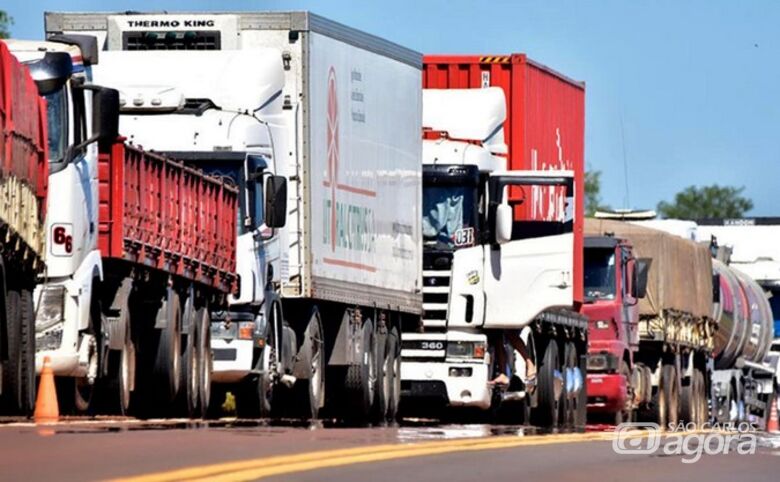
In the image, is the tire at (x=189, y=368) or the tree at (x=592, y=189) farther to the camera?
the tree at (x=592, y=189)

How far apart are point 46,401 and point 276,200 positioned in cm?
559

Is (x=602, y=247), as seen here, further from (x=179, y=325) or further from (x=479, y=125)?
(x=179, y=325)

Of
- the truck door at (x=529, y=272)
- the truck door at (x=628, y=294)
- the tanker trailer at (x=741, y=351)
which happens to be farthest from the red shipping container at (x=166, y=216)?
the tanker trailer at (x=741, y=351)

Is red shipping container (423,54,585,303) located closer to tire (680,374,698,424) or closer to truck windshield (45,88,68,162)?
tire (680,374,698,424)

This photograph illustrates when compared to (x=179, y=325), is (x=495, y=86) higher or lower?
higher

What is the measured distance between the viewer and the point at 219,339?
24.6 m

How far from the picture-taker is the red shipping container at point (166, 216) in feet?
69.6

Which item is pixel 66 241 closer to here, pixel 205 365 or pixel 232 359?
pixel 205 365

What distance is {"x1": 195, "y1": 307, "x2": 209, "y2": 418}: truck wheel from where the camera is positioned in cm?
2353

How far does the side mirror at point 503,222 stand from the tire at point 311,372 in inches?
113

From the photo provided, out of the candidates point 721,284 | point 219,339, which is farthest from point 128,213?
point 721,284

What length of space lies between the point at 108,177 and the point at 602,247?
14.3 m

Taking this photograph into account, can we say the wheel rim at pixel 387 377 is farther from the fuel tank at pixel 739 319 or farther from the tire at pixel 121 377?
the fuel tank at pixel 739 319

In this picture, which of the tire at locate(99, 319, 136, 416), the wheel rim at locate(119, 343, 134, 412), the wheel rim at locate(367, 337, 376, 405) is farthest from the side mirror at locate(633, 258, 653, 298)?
the wheel rim at locate(119, 343, 134, 412)
